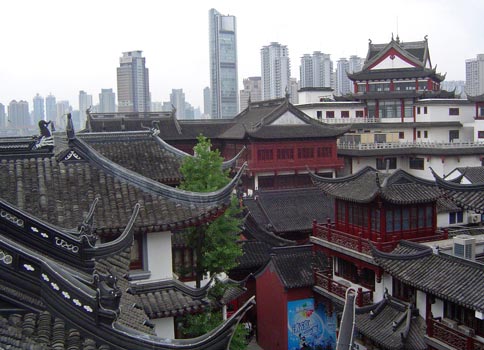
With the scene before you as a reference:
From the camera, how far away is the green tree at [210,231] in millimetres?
16228

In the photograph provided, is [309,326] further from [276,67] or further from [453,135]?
[276,67]

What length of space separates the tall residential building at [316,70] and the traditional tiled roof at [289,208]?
71146 millimetres

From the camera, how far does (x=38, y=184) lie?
11797 millimetres

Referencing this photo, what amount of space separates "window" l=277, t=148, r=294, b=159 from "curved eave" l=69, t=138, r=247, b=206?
29399mm

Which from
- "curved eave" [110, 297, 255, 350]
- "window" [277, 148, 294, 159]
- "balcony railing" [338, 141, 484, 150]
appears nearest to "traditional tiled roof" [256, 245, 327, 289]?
"curved eave" [110, 297, 255, 350]

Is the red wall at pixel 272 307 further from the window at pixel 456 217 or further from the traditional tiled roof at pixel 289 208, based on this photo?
the window at pixel 456 217

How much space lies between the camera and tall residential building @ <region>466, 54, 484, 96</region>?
316 ft

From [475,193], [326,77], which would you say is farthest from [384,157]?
[326,77]

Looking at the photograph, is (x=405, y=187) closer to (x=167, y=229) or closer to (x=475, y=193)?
(x=475, y=193)

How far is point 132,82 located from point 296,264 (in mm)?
85252

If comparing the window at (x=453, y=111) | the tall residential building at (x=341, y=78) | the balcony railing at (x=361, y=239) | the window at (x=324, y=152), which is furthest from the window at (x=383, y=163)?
the tall residential building at (x=341, y=78)

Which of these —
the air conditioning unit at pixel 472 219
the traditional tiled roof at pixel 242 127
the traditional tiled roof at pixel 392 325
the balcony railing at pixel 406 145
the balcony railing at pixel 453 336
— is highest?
the traditional tiled roof at pixel 242 127

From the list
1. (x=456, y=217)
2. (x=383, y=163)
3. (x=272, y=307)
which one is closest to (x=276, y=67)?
(x=383, y=163)

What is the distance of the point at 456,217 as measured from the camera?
1093 inches
